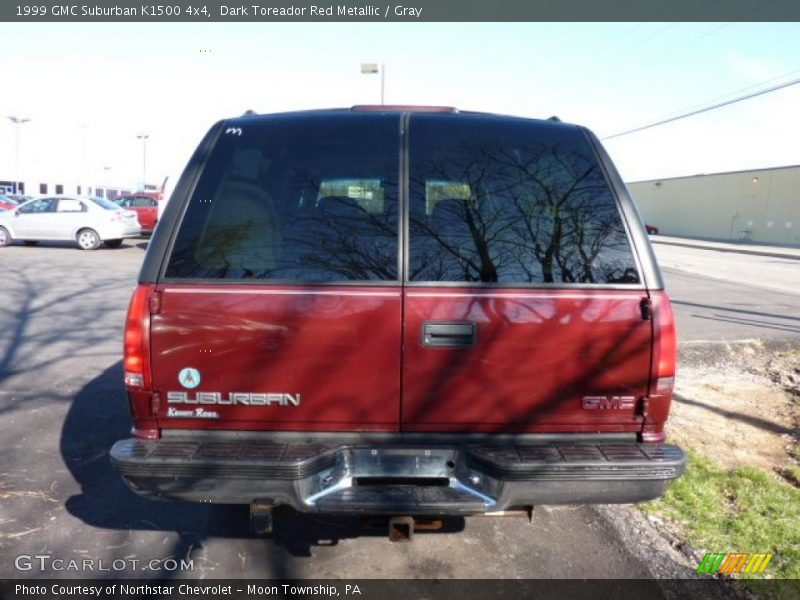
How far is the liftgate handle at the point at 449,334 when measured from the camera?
8.07ft

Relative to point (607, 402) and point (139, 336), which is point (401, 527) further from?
point (139, 336)

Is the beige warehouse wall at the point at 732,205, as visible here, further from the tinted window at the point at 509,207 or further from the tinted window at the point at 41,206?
the tinted window at the point at 509,207

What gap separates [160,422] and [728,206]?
179 feet

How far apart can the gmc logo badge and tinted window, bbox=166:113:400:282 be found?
39.5 inches

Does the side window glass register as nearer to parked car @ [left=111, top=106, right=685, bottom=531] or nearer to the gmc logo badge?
parked car @ [left=111, top=106, right=685, bottom=531]

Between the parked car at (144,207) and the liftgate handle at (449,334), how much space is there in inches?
735

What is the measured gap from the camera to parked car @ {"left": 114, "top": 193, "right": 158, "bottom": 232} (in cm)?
1964

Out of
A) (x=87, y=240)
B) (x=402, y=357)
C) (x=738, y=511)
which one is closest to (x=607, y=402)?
(x=402, y=357)

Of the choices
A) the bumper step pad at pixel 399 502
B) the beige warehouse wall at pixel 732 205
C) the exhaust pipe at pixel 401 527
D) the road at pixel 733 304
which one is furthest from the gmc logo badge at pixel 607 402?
the beige warehouse wall at pixel 732 205

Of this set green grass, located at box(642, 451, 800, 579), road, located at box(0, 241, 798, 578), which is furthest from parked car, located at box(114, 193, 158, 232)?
green grass, located at box(642, 451, 800, 579)

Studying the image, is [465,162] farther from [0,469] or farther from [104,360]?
[104,360]
